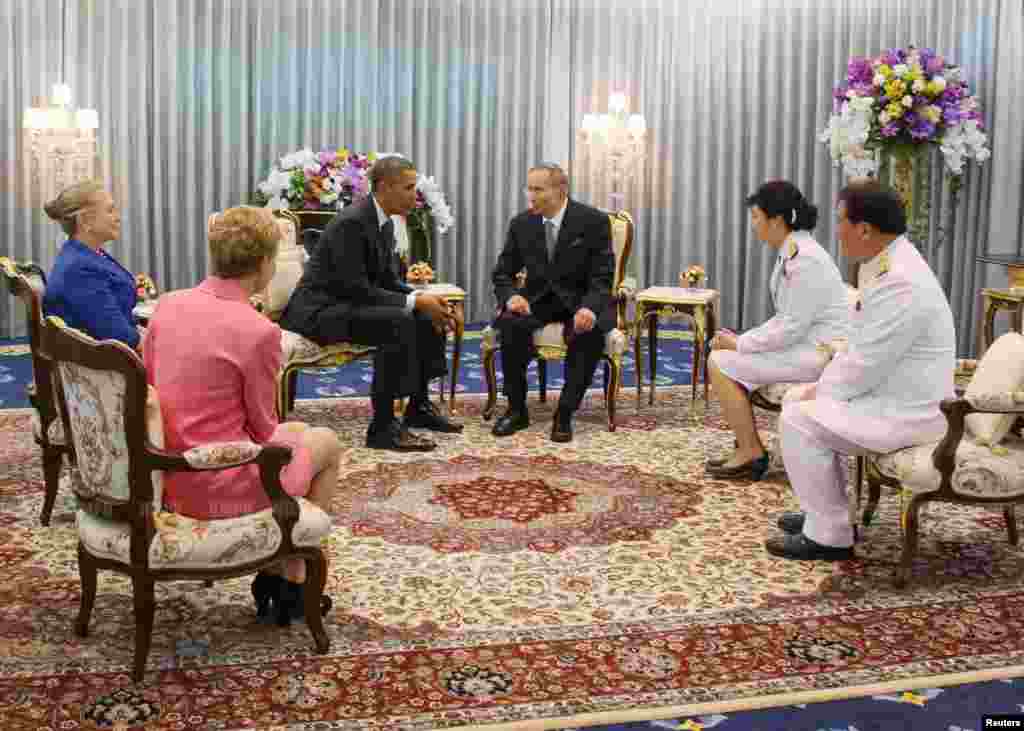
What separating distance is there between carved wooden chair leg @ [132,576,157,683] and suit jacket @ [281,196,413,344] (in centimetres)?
307

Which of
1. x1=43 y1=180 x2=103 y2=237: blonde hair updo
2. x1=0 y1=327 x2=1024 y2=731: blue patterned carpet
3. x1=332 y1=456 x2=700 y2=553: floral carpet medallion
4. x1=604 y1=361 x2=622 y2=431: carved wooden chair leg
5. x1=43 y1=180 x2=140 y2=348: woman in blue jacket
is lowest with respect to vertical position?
x1=0 y1=327 x2=1024 y2=731: blue patterned carpet

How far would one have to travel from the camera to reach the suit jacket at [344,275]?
658 centimetres

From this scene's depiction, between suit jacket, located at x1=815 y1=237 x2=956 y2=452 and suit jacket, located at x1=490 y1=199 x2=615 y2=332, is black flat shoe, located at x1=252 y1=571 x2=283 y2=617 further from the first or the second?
suit jacket, located at x1=490 y1=199 x2=615 y2=332

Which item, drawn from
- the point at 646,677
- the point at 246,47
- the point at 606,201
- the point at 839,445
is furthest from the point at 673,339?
the point at 646,677

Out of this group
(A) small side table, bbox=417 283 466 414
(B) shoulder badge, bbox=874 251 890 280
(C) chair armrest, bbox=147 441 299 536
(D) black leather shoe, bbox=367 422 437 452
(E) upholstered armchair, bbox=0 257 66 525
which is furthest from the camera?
(A) small side table, bbox=417 283 466 414

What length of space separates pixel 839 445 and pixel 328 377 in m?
4.40

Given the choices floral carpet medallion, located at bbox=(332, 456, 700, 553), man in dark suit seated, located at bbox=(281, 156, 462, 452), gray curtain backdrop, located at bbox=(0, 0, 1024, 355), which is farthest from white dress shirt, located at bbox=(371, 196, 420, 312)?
gray curtain backdrop, located at bbox=(0, 0, 1024, 355)

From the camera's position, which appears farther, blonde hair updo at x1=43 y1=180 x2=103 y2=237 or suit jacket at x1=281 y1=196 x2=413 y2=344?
suit jacket at x1=281 y1=196 x2=413 y2=344

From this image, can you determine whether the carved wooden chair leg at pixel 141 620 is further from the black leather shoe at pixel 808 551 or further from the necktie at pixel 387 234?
the necktie at pixel 387 234

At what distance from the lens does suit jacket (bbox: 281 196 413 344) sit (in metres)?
6.58

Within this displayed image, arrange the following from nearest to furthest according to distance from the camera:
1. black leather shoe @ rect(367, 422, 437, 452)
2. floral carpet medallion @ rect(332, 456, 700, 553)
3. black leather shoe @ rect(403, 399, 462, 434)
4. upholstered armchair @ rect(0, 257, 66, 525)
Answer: upholstered armchair @ rect(0, 257, 66, 525) → floral carpet medallion @ rect(332, 456, 700, 553) → black leather shoe @ rect(367, 422, 437, 452) → black leather shoe @ rect(403, 399, 462, 434)

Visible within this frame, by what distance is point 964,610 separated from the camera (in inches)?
170

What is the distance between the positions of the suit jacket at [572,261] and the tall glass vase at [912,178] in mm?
2199

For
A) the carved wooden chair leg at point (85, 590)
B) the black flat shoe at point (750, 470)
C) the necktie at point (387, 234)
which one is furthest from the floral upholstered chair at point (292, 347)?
the carved wooden chair leg at point (85, 590)
